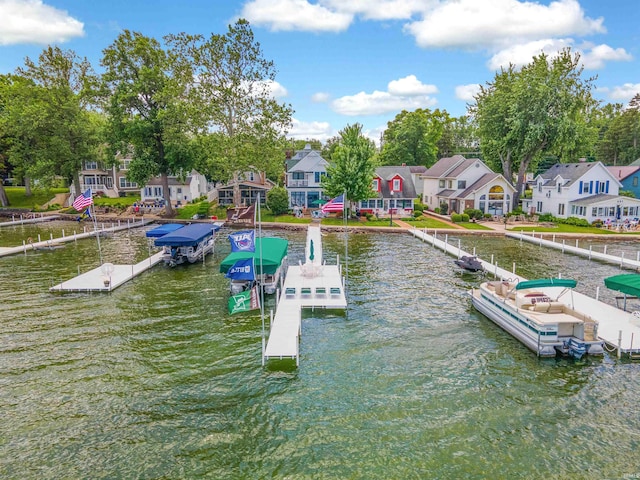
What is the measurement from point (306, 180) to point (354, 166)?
461 inches

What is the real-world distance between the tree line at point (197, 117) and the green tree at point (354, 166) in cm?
13

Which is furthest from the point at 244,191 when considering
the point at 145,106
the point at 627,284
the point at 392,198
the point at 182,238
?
the point at 627,284

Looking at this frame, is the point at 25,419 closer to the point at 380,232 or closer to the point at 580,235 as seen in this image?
the point at 380,232

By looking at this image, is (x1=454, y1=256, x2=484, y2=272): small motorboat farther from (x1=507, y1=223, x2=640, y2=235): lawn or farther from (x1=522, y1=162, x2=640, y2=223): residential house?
(x1=522, y1=162, x2=640, y2=223): residential house

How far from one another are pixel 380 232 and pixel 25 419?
40.7 m

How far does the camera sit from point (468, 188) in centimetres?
5984

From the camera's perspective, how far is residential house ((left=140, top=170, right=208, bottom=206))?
68.2 metres

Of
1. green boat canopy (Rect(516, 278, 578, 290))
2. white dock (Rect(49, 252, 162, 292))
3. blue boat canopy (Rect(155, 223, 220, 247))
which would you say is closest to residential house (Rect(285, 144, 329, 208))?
blue boat canopy (Rect(155, 223, 220, 247))

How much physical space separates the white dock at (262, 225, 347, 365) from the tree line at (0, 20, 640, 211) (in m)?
27.5

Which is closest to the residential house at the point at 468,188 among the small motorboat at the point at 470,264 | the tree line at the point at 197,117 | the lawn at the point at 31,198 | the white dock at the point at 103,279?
the tree line at the point at 197,117

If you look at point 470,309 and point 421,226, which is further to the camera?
point 421,226

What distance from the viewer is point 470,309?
2392 cm

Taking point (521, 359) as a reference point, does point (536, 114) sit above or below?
above

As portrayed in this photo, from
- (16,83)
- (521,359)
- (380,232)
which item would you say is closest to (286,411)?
(521,359)
